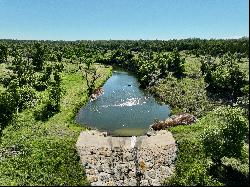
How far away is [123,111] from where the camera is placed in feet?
284

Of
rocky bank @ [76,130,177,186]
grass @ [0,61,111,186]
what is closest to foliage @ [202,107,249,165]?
rocky bank @ [76,130,177,186]

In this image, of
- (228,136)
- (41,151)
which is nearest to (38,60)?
(41,151)

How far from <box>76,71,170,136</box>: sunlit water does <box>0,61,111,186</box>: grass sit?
5.27m

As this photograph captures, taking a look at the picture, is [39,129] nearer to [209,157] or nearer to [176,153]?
[176,153]

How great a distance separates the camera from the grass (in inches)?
1779

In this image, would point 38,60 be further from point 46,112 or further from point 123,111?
point 46,112

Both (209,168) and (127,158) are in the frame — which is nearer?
(209,168)

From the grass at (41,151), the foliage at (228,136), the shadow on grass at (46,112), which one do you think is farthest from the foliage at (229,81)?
the foliage at (228,136)

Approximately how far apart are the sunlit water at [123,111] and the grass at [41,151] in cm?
527

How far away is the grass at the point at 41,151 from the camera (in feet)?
148

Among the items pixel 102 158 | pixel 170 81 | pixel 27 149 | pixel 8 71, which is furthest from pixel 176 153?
pixel 8 71

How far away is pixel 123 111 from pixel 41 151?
116 feet

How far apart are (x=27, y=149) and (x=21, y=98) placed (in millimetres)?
28364

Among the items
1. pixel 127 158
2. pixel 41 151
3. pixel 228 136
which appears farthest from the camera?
pixel 41 151
